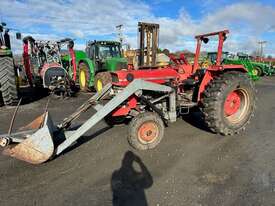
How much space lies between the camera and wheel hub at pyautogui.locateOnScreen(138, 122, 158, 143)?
4.35 m

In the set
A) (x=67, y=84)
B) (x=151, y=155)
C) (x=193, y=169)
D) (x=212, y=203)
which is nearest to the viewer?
(x=212, y=203)

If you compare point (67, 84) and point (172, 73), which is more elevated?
point (172, 73)

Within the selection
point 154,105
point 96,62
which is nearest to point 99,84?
point 96,62

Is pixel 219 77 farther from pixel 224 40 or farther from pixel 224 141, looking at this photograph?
pixel 224 141

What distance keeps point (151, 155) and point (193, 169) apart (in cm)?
76

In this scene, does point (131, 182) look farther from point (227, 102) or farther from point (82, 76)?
point (82, 76)

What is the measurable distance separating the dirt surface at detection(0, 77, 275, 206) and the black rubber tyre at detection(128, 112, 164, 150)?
0.50ft

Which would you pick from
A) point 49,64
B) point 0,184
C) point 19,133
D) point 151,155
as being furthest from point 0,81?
point 151,155

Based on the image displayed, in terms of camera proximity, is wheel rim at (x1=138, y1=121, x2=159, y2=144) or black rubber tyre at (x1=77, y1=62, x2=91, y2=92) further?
black rubber tyre at (x1=77, y1=62, x2=91, y2=92)

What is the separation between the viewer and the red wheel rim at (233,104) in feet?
17.1

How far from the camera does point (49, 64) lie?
9.89 metres

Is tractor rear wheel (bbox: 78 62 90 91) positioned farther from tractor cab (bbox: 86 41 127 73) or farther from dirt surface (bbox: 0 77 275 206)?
dirt surface (bbox: 0 77 275 206)

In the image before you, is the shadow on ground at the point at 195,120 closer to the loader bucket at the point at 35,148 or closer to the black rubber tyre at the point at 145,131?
the black rubber tyre at the point at 145,131

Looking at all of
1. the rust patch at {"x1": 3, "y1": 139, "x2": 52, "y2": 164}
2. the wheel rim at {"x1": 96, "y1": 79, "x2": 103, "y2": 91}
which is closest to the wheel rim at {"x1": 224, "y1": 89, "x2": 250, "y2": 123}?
the rust patch at {"x1": 3, "y1": 139, "x2": 52, "y2": 164}
